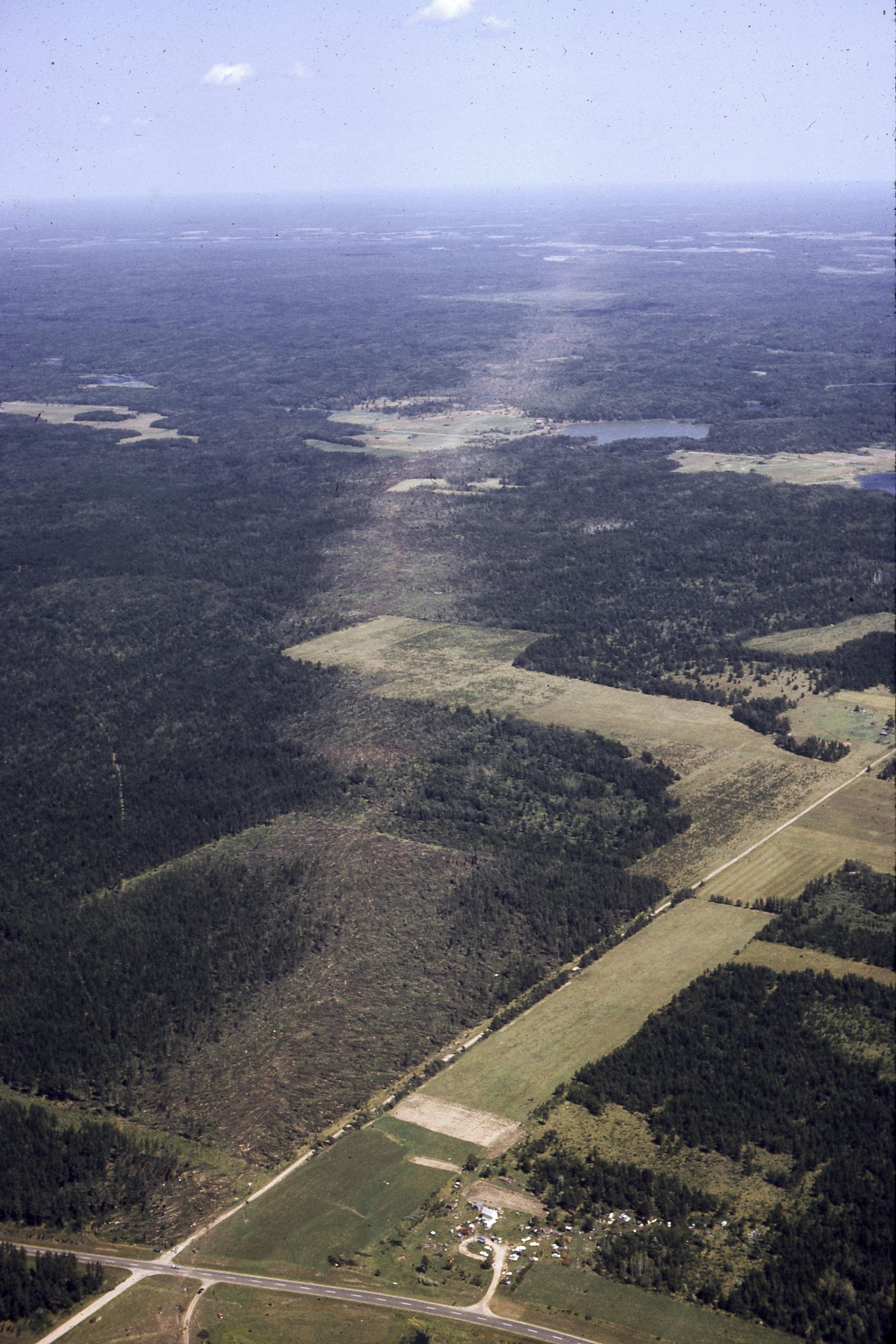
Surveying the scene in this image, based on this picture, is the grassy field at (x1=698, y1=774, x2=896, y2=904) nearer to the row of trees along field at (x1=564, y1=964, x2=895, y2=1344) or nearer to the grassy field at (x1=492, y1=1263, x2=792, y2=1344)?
the row of trees along field at (x1=564, y1=964, x2=895, y2=1344)

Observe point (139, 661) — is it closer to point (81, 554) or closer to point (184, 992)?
point (81, 554)

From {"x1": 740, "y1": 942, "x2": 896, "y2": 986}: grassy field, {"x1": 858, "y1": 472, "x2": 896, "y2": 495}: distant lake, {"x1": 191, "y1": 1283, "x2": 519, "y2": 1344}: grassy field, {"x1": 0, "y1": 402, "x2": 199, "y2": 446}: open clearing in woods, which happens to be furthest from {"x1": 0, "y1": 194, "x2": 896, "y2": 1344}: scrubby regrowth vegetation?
{"x1": 0, "y1": 402, "x2": 199, "y2": 446}: open clearing in woods

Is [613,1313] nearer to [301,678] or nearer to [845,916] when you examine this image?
[845,916]

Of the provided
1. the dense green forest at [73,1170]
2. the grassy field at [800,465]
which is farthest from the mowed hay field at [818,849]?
the grassy field at [800,465]

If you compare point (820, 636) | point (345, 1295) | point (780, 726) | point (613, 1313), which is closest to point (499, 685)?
point (780, 726)

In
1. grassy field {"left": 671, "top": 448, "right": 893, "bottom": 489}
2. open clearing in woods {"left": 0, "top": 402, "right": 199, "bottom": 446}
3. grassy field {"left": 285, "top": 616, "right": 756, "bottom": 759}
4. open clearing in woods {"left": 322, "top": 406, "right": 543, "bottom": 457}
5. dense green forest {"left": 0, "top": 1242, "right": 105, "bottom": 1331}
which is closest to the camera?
dense green forest {"left": 0, "top": 1242, "right": 105, "bottom": 1331}

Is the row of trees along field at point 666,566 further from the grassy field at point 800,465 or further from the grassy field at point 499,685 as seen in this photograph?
the grassy field at point 800,465
